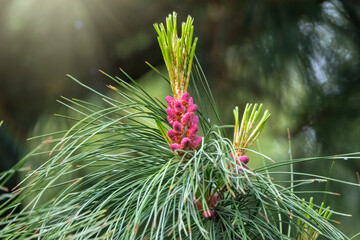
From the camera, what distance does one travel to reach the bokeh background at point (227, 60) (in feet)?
3.83

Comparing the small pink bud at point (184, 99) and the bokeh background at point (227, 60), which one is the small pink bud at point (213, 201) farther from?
the bokeh background at point (227, 60)

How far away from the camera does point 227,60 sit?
3.96ft

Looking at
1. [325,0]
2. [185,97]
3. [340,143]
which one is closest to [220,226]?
[185,97]

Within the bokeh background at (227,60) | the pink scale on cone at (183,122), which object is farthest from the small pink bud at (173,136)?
the bokeh background at (227,60)

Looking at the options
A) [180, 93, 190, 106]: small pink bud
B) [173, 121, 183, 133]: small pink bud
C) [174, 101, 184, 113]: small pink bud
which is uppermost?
[180, 93, 190, 106]: small pink bud

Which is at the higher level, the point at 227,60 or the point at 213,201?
the point at 227,60

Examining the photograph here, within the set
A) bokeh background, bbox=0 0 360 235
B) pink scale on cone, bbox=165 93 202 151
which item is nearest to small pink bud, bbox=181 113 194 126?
pink scale on cone, bbox=165 93 202 151

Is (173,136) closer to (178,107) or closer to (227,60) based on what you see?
(178,107)

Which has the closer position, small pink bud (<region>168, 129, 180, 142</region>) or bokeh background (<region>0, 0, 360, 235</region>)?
small pink bud (<region>168, 129, 180, 142</region>)

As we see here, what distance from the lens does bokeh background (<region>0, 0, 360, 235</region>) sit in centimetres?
117

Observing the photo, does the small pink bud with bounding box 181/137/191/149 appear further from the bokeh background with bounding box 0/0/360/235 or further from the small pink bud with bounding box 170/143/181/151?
the bokeh background with bounding box 0/0/360/235

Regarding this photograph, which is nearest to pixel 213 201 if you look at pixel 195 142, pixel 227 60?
pixel 195 142

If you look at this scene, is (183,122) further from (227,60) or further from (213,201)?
(227,60)

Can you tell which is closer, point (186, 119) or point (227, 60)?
point (186, 119)
